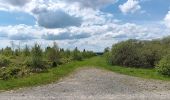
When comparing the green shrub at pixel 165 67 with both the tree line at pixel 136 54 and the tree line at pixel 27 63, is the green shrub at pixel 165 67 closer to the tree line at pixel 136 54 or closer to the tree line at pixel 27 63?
the tree line at pixel 136 54

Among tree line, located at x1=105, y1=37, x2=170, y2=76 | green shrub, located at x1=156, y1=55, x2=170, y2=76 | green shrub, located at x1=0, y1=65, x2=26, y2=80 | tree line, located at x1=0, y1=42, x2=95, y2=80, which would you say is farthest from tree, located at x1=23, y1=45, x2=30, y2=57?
green shrub, located at x1=156, y1=55, x2=170, y2=76

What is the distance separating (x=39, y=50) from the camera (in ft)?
155

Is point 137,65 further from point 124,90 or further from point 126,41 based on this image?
point 124,90

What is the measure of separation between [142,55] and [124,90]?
26637 millimetres

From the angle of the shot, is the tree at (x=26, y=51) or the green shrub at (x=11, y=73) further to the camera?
the tree at (x=26, y=51)

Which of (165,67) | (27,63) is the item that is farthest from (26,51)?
(165,67)

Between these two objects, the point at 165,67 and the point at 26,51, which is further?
the point at 26,51

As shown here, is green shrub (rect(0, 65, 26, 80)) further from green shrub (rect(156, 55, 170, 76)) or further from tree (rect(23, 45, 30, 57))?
tree (rect(23, 45, 30, 57))

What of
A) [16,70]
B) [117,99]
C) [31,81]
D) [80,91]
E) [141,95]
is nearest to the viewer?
[117,99]

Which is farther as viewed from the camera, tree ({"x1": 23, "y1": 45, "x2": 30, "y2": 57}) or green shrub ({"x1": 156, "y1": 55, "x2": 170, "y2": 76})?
→ tree ({"x1": 23, "y1": 45, "x2": 30, "y2": 57})

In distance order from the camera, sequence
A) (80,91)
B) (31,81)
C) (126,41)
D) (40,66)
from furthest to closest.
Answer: (126,41) → (40,66) → (31,81) → (80,91)

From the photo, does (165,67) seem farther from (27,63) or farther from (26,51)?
(26,51)

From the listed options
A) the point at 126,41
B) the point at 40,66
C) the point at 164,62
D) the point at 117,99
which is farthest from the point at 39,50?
the point at 117,99

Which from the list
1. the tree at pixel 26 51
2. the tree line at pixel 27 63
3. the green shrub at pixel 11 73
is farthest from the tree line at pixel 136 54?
the green shrub at pixel 11 73
